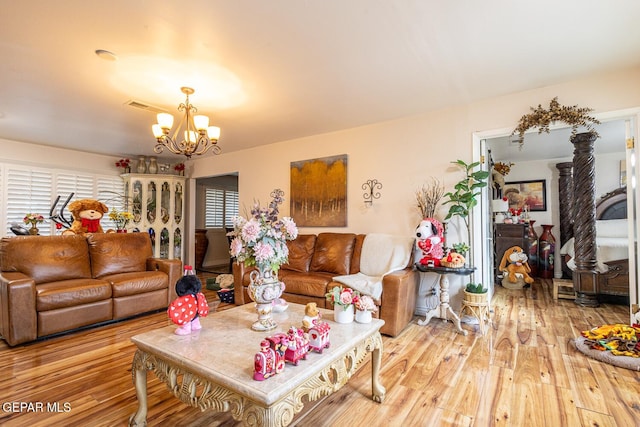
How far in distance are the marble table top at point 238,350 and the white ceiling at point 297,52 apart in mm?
1898

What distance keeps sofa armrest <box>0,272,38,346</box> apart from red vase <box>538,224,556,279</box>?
288 inches

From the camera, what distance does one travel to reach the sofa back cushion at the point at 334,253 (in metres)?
3.61

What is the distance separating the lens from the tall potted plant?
121 inches

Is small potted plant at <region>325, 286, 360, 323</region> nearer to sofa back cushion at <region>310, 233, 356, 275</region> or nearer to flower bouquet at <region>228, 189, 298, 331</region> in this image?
flower bouquet at <region>228, 189, 298, 331</region>

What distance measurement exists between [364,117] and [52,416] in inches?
144

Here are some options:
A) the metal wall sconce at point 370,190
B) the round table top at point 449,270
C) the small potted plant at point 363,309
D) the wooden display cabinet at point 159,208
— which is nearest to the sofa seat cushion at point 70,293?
the wooden display cabinet at point 159,208

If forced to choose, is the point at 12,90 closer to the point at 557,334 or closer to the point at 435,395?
the point at 435,395

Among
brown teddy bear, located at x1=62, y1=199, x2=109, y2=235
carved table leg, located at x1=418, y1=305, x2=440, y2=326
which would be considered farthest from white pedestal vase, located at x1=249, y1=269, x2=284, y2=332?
brown teddy bear, located at x1=62, y1=199, x2=109, y2=235

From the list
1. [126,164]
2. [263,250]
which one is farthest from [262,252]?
[126,164]

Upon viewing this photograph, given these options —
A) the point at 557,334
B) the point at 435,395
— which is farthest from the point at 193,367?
the point at 557,334

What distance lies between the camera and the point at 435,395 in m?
1.88

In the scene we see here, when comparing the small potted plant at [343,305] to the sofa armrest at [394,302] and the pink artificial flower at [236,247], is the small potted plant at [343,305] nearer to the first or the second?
the pink artificial flower at [236,247]

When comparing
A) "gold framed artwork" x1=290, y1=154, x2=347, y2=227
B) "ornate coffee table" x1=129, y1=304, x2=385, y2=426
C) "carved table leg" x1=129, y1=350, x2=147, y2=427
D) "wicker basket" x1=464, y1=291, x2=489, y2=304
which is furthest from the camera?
"gold framed artwork" x1=290, y1=154, x2=347, y2=227

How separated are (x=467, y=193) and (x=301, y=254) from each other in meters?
2.08
